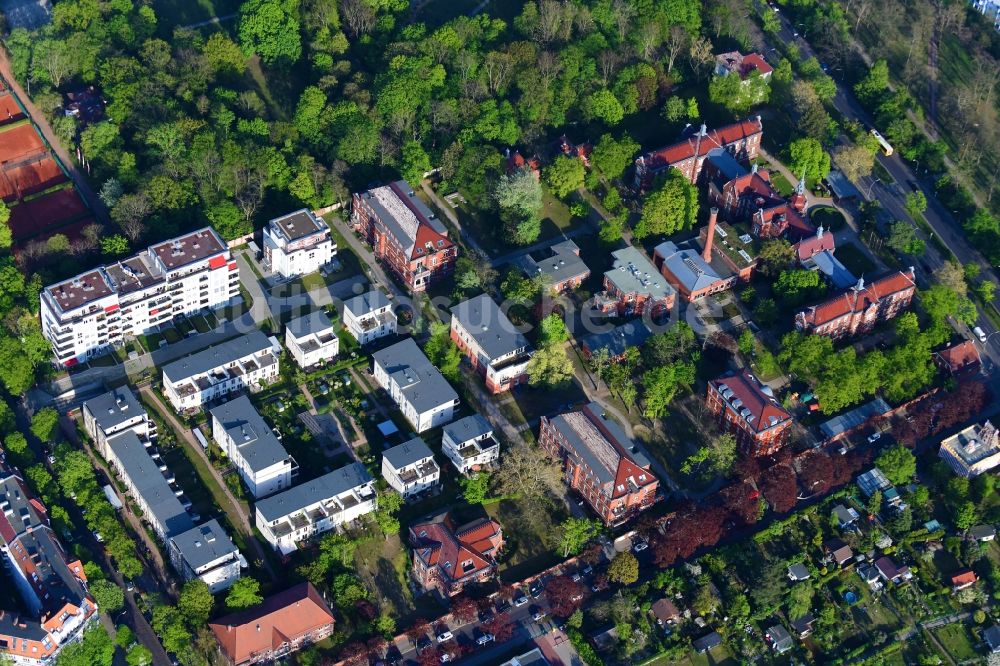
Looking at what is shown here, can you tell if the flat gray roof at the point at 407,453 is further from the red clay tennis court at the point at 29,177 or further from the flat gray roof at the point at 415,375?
the red clay tennis court at the point at 29,177

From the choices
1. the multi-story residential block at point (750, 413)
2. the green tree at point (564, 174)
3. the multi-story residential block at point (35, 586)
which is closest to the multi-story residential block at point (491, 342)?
the multi-story residential block at point (750, 413)

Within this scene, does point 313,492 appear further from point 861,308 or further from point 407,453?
point 861,308

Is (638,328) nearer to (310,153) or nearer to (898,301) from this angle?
(898,301)

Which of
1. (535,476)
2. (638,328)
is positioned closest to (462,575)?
(535,476)

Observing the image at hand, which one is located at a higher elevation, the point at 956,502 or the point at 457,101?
the point at 457,101

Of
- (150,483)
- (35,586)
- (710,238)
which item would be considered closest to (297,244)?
(150,483)

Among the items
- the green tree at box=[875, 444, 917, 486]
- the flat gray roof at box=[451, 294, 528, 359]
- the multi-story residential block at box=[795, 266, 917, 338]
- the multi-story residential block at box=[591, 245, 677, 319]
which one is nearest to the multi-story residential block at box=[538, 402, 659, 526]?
the flat gray roof at box=[451, 294, 528, 359]

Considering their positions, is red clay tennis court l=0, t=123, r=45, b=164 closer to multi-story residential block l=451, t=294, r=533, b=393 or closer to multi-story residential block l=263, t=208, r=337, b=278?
multi-story residential block l=263, t=208, r=337, b=278
